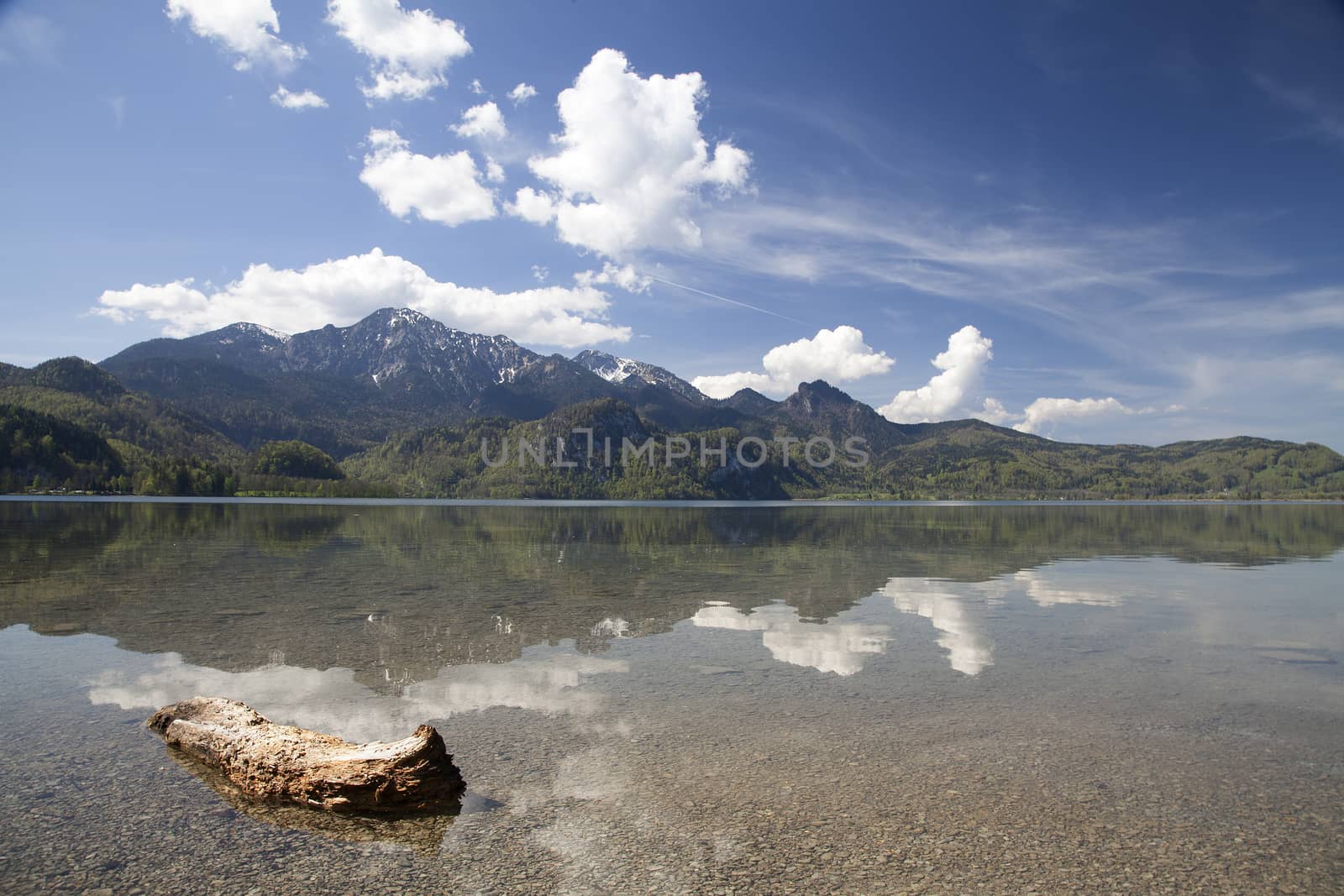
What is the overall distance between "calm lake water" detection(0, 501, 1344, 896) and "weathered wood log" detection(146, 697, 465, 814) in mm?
317

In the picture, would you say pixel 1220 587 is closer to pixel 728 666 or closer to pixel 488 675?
pixel 728 666

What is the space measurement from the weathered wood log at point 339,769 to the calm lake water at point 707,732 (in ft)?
1.04

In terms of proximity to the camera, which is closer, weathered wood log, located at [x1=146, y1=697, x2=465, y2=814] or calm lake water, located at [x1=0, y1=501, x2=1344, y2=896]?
calm lake water, located at [x1=0, y1=501, x2=1344, y2=896]

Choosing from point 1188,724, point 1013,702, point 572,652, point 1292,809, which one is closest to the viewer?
point 1292,809

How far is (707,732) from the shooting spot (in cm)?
1219

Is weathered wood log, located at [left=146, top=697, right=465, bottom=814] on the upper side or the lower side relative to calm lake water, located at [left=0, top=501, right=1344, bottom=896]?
upper

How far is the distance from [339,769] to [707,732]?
224 inches

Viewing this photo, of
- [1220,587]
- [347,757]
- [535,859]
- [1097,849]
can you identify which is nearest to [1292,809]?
[1097,849]

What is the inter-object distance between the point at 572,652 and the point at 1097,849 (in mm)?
12177

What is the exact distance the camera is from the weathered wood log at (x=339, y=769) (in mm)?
9164

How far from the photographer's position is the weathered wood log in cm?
916

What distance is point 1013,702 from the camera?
46.3 feet

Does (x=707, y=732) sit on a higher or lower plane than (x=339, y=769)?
lower

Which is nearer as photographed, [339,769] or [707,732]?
[339,769]
